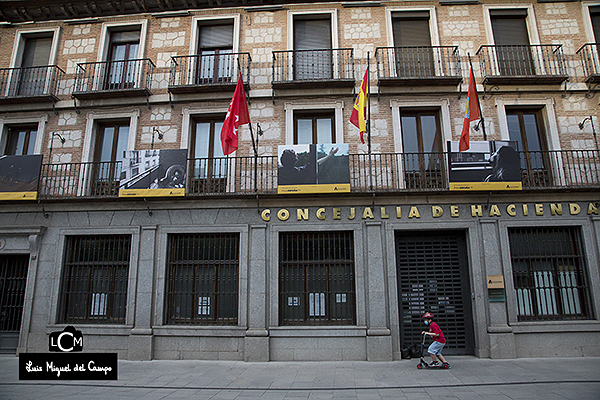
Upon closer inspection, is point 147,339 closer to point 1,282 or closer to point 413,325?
point 1,282

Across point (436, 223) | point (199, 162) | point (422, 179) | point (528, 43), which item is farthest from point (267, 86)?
point (528, 43)

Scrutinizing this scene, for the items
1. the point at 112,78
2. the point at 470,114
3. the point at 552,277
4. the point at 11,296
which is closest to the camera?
the point at 470,114

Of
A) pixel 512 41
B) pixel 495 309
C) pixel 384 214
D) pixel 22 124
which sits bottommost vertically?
pixel 495 309

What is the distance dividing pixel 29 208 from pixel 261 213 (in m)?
7.36

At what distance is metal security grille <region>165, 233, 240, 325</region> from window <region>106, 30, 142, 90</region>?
18.9 feet

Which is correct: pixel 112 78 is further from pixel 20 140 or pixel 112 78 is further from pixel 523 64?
pixel 523 64

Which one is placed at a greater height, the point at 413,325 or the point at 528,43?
the point at 528,43

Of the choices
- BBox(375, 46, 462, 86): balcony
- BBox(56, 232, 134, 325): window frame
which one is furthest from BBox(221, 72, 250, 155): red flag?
BBox(375, 46, 462, 86): balcony

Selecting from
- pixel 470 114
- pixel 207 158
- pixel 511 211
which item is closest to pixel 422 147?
pixel 470 114

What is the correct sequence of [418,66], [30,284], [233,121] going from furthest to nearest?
[418,66] < [30,284] < [233,121]

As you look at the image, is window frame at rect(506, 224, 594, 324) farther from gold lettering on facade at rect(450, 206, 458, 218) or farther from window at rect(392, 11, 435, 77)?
window at rect(392, 11, 435, 77)

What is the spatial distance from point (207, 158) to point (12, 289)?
7374 millimetres

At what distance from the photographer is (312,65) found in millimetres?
12195

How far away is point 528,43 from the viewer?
1231 cm
